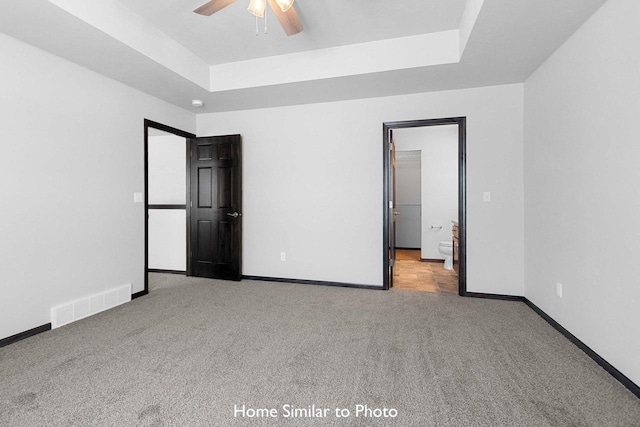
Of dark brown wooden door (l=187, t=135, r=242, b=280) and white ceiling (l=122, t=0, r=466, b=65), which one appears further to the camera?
dark brown wooden door (l=187, t=135, r=242, b=280)

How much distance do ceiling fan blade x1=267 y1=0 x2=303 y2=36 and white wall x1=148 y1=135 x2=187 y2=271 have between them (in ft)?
10.0

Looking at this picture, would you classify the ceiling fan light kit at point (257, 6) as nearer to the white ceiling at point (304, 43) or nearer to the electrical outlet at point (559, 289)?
the white ceiling at point (304, 43)

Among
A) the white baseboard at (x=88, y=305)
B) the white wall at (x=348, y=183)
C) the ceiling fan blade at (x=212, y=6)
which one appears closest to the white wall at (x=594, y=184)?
the white wall at (x=348, y=183)

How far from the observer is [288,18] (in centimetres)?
219

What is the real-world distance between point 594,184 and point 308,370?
232cm

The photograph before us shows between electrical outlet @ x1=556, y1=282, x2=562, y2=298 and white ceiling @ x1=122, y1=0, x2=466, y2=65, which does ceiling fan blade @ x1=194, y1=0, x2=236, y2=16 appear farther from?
electrical outlet @ x1=556, y1=282, x2=562, y2=298

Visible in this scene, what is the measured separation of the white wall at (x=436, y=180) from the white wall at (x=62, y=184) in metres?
4.69

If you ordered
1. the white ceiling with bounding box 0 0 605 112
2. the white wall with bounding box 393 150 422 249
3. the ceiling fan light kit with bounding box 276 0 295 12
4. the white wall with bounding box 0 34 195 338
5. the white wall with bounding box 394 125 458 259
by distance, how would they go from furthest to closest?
the white wall with bounding box 393 150 422 249, the white wall with bounding box 394 125 458 259, the white wall with bounding box 0 34 195 338, the white ceiling with bounding box 0 0 605 112, the ceiling fan light kit with bounding box 276 0 295 12

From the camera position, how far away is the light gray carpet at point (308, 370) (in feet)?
5.11

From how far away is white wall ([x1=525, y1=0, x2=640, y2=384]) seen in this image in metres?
1.79

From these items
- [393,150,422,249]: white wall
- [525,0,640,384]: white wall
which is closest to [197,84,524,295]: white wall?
[525,0,640,384]: white wall

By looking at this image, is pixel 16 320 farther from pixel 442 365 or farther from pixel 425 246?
pixel 425 246

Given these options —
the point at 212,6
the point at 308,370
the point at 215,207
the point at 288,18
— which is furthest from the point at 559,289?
the point at 215,207

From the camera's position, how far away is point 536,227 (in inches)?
121
